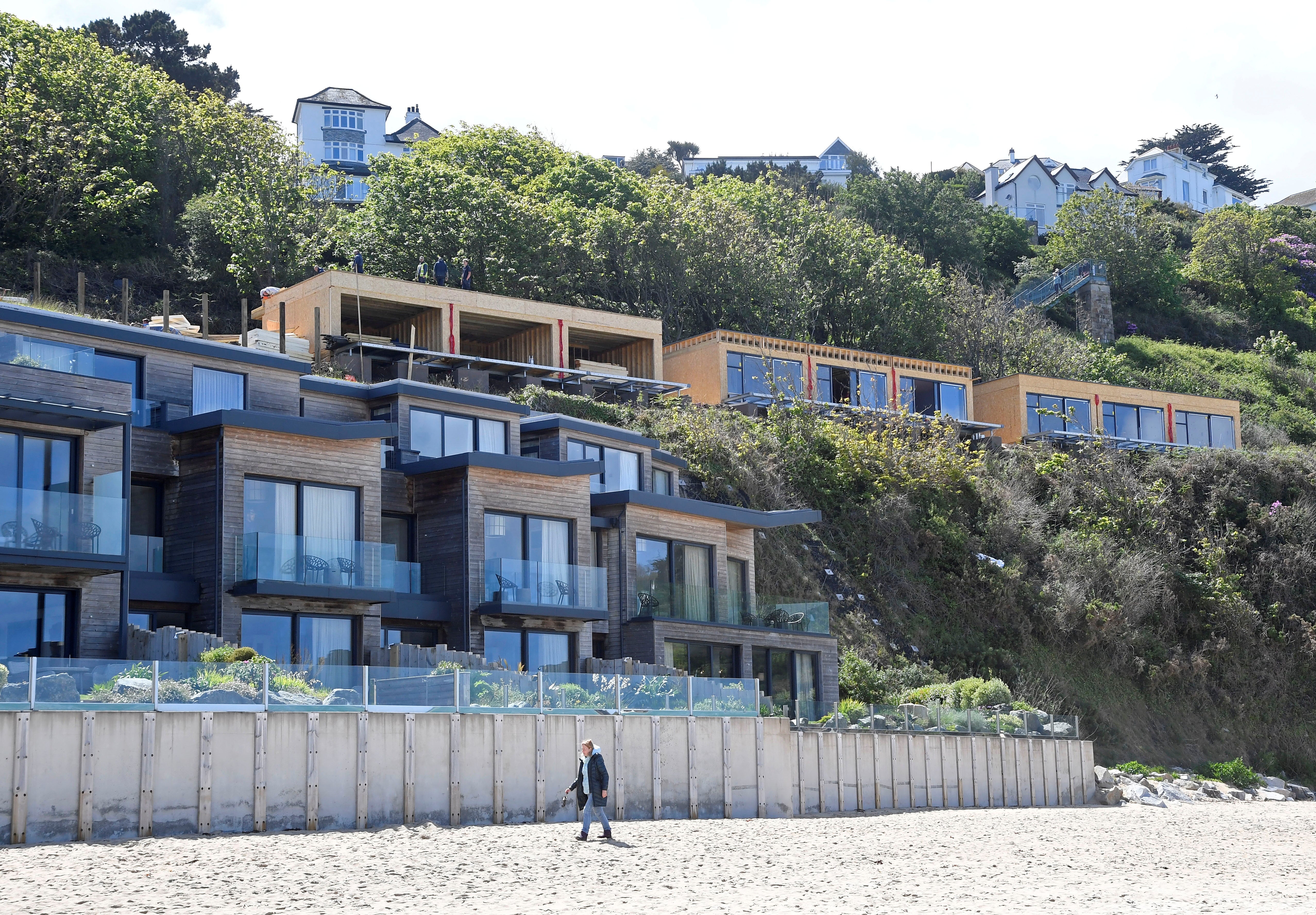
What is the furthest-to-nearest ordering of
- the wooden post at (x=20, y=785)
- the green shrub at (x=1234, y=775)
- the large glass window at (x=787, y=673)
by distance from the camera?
the green shrub at (x=1234, y=775), the large glass window at (x=787, y=673), the wooden post at (x=20, y=785)

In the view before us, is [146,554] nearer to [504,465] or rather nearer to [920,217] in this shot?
[504,465]

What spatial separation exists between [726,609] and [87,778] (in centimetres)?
1940

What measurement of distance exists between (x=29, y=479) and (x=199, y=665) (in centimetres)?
744

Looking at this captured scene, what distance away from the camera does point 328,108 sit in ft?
314

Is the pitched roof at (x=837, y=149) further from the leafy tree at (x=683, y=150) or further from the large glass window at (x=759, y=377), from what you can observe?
the large glass window at (x=759, y=377)

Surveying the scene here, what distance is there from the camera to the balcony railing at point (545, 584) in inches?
1233

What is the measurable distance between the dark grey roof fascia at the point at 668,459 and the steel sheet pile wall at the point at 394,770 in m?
10.7

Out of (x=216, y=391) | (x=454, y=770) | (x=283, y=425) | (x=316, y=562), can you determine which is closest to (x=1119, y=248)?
(x=216, y=391)

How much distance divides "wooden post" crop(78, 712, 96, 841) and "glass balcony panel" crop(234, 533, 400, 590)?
8843mm

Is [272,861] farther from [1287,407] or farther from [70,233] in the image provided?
[1287,407]

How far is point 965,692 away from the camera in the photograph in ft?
123

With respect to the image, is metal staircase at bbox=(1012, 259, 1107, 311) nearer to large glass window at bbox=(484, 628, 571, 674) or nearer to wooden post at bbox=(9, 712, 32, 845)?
large glass window at bbox=(484, 628, 571, 674)

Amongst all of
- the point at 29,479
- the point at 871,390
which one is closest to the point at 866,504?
the point at 871,390

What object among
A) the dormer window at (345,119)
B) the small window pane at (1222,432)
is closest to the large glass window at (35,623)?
the small window pane at (1222,432)
